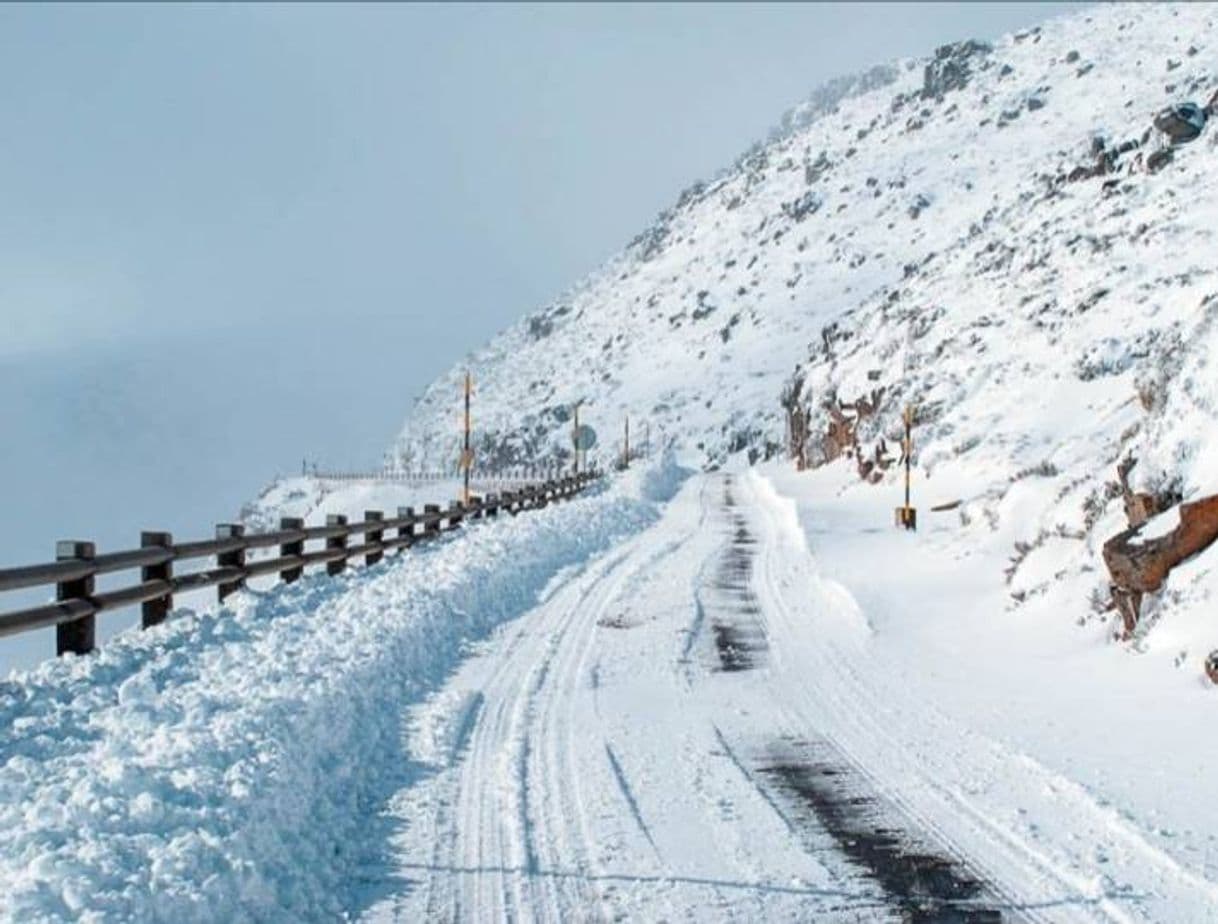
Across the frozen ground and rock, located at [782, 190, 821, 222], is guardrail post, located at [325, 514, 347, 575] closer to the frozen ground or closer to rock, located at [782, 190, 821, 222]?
the frozen ground

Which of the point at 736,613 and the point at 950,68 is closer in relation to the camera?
the point at 736,613

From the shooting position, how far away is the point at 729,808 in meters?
6.65

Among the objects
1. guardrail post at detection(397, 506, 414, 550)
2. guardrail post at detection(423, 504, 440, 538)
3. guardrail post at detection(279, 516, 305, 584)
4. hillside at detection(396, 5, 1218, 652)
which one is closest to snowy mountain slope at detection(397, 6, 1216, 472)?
hillside at detection(396, 5, 1218, 652)

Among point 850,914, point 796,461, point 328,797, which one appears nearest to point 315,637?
point 328,797

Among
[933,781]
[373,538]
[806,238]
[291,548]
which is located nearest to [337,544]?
[291,548]

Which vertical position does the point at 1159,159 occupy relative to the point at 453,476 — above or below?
above

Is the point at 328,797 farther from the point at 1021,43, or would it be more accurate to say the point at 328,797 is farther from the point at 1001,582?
the point at 1021,43

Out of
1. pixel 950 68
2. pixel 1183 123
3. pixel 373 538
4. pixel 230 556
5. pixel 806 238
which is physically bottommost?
pixel 373 538

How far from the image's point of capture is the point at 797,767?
7.58 m

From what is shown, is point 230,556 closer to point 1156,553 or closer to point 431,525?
point 1156,553

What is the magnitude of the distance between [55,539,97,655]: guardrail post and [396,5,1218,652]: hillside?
29.7 feet

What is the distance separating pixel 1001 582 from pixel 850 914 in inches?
403

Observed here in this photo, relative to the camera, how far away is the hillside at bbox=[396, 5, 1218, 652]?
1664 cm

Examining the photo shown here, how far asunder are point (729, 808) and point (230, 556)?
7.97 meters
